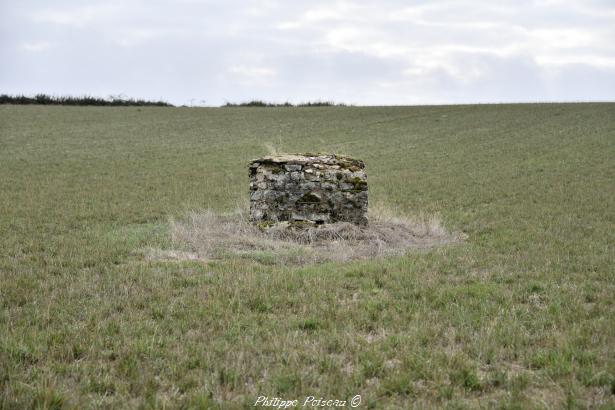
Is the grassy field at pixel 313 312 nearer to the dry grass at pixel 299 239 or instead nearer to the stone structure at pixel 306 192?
the dry grass at pixel 299 239

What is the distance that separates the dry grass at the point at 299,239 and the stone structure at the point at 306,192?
321 millimetres

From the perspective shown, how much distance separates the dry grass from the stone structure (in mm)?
321

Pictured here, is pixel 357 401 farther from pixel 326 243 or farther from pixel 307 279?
pixel 326 243

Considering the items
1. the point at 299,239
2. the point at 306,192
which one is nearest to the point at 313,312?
the point at 299,239

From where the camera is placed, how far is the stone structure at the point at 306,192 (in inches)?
528

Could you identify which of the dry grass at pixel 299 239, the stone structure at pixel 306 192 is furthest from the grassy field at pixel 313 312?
the stone structure at pixel 306 192

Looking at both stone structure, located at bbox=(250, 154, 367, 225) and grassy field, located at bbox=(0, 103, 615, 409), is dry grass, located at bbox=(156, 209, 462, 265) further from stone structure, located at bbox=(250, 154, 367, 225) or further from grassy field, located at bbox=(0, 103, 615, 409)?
grassy field, located at bbox=(0, 103, 615, 409)

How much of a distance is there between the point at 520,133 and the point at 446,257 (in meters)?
29.5

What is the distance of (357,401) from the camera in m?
4.94

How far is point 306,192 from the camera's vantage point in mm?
13430

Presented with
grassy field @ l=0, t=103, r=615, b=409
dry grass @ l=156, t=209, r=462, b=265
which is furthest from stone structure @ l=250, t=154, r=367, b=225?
grassy field @ l=0, t=103, r=615, b=409

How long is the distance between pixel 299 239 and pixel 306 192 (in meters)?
1.21

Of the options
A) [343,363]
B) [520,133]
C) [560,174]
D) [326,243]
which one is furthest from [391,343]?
[520,133]

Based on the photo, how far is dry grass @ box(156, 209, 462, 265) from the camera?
11.2 m
